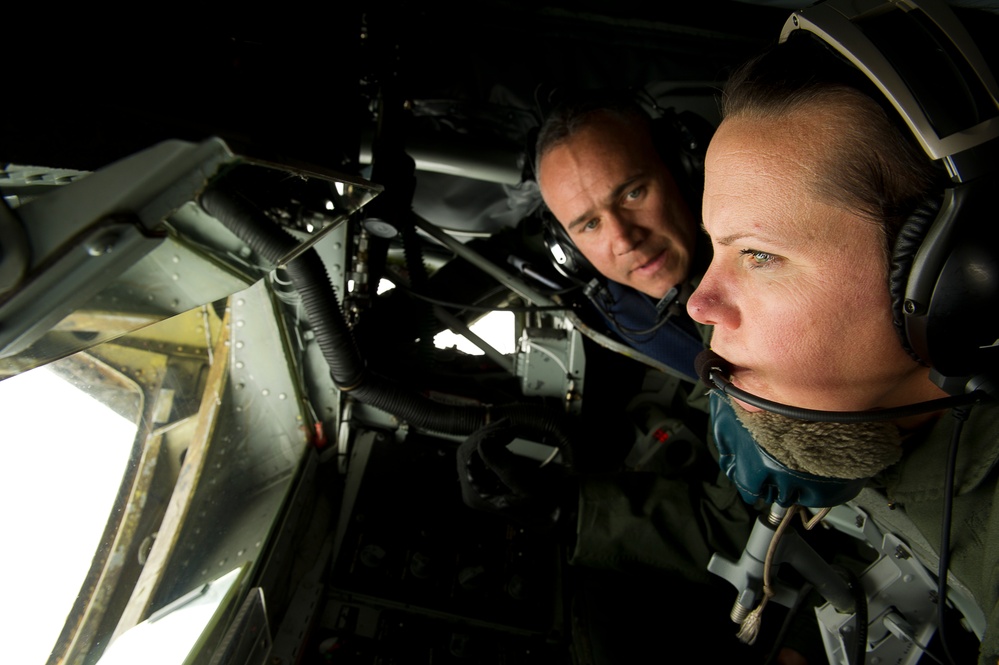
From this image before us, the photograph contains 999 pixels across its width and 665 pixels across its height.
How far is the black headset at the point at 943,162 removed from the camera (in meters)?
0.60

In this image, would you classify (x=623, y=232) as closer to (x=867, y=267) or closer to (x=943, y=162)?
(x=867, y=267)

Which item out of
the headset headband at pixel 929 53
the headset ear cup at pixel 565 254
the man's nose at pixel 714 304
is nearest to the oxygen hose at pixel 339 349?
the headset ear cup at pixel 565 254

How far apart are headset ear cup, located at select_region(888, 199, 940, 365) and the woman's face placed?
1.5 inches

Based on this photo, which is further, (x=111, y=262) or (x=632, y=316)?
(x=632, y=316)

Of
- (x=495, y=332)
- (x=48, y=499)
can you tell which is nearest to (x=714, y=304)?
(x=48, y=499)

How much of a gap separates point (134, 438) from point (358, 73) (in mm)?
1299

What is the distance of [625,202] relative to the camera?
63.2 inches

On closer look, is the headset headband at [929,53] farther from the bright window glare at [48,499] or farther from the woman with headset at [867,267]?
the bright window glare at [48,499]

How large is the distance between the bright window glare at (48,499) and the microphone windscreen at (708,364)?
111 centimetres

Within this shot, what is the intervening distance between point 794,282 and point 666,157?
91 centimetres

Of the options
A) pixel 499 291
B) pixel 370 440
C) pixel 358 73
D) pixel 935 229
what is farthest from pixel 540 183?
pixel 935 229

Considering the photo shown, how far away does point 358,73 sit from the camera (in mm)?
1639

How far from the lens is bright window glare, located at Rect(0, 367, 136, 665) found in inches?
29.8

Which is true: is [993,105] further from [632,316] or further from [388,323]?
[388,323]
